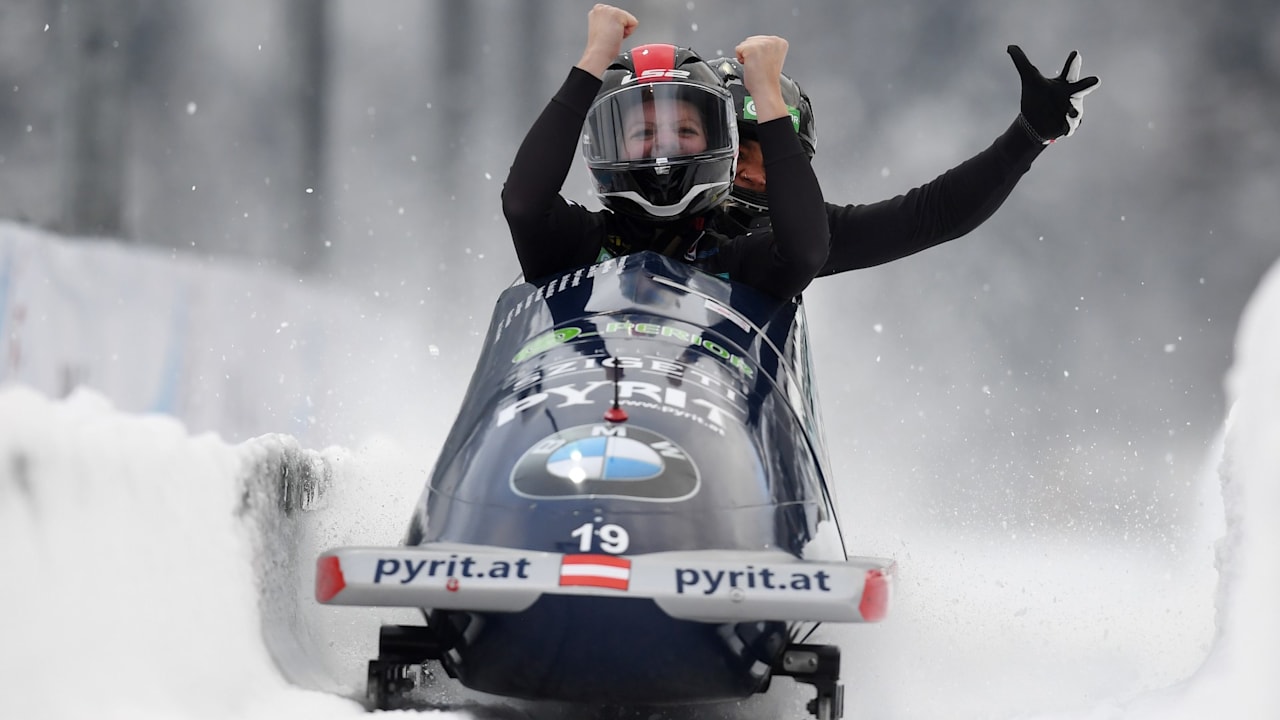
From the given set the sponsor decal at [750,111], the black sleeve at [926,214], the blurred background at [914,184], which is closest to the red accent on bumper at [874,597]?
the black sleeve at [926,214]

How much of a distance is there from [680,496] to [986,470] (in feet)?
17.2

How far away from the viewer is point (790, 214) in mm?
3180

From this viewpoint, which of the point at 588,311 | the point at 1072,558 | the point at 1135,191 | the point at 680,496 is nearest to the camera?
the point at 680,496

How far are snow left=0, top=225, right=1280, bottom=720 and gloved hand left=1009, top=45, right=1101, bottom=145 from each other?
3.02 ft

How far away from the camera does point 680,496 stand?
2.37 meters

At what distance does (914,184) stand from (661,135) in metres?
5.32

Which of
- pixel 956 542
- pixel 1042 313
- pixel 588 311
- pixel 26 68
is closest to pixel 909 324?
pixel 1042 313

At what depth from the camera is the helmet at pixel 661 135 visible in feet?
11.4

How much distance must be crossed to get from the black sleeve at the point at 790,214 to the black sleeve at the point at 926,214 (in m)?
1.04

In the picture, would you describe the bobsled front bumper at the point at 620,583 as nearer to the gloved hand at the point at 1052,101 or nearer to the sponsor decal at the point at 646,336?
the sponsor decal at the point at 646,336

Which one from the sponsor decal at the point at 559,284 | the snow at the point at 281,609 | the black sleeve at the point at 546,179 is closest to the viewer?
the snow at the point at 281,609

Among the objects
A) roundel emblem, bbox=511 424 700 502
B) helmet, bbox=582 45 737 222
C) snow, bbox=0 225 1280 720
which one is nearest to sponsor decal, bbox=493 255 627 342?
helmet, bbox=582 45 737 222

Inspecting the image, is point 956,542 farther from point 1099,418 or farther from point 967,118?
point 967,118

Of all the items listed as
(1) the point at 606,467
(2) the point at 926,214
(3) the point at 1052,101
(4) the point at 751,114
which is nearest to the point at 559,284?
(1) the point at 606,467
